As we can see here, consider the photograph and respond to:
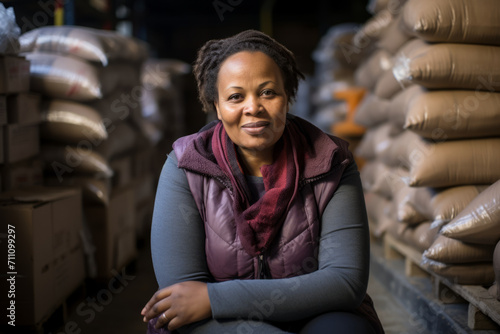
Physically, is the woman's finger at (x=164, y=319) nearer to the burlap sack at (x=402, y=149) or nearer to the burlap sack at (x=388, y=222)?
the burlap sack at (x=402, y=149)

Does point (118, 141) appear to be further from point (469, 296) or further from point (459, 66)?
point (469, 296)

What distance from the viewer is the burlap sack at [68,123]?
271 cm

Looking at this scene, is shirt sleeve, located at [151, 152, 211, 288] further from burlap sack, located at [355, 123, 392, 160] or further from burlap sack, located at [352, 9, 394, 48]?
burlap sack, located at [352, 9, 394, 48]

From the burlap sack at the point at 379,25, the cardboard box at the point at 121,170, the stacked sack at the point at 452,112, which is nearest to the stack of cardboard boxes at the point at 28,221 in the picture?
the cardboard box at the point at 121,170

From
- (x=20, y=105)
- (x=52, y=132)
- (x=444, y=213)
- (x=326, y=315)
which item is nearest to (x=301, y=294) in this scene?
(x=326, y=315)

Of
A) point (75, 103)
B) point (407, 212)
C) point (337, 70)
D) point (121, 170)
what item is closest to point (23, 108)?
point (75, 103)

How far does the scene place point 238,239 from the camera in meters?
1.53

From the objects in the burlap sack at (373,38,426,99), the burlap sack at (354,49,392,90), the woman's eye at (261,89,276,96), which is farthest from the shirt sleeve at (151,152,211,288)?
the burlap sack at (354,49,392,90)

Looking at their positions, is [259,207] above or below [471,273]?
above

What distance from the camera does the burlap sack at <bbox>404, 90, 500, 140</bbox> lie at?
2258mm

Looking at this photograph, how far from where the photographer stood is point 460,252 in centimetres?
204

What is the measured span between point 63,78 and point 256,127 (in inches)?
60.9

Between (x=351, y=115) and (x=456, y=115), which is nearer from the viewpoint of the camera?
(x=456, y=115)

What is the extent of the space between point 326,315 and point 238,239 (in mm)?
323
